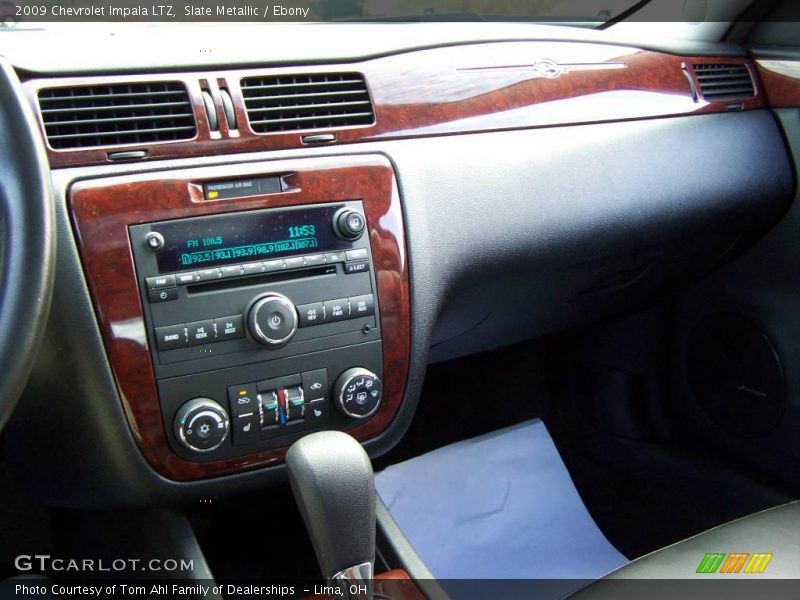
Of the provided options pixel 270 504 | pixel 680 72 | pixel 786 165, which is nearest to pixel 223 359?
pixel 270 504

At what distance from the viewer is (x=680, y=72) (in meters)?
1.52

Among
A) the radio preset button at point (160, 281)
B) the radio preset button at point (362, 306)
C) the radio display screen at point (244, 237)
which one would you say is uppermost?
the radio display screen at point (244, 237)

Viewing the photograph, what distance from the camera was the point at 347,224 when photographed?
1082 mm

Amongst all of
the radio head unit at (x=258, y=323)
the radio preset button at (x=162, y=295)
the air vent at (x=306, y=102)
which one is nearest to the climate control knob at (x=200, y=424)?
the radio head unit at (x=258, y=323)

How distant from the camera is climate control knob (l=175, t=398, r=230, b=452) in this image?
1004 millimetres

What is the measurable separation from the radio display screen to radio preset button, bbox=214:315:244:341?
2.7 inches

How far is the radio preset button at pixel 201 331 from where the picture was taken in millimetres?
994

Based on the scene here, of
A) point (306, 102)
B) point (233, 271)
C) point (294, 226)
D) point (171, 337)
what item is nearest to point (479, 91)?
point (306, 102)

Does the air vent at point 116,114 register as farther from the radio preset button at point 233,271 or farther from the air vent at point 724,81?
the air vent at point 724,81

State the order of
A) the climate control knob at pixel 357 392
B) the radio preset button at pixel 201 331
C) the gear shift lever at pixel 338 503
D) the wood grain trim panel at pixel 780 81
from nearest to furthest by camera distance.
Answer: the gear shift lever at pixel 338 503 → the radio preset button at pixel 201 331 → the climate control knob at pixel 357 392 → the wood grain trim panel at pixel 780 81

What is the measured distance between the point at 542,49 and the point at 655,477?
969 mm

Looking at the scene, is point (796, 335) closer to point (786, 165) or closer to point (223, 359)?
point (786, 165)

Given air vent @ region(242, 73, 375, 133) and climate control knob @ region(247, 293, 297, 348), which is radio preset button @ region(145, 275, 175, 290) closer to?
climate control knob @ region(247, 293, 297, 348)

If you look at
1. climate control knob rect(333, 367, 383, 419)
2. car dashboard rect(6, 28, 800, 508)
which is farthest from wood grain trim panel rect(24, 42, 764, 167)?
climate control knob rect(333, 367, 383, 419)
